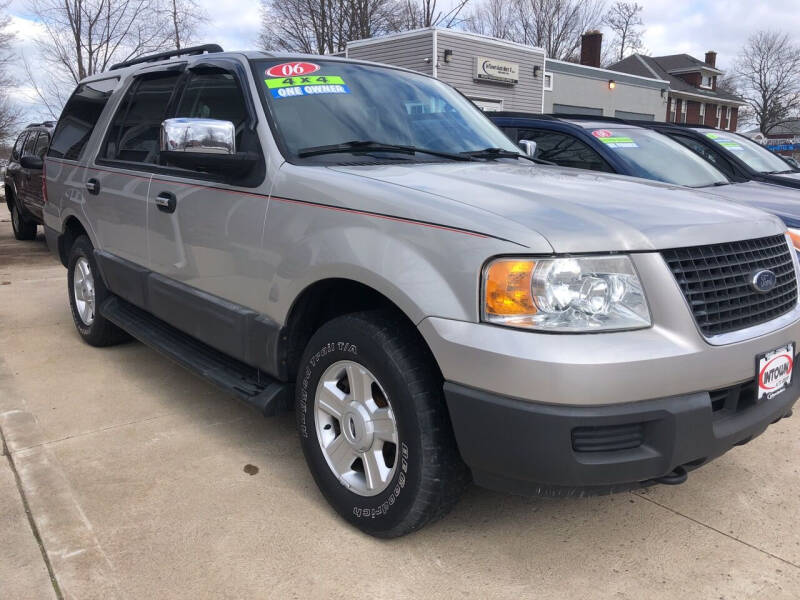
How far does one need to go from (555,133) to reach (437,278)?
4.32 m

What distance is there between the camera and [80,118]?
5137 millimetres

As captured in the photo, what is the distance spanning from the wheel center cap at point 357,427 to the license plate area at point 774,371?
1376 mm

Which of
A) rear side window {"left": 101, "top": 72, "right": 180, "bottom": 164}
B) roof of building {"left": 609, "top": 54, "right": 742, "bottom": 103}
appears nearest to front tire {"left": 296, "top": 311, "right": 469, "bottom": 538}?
rear side window {"left": 101, "top": 72, "right": 180, "bottom": 164}

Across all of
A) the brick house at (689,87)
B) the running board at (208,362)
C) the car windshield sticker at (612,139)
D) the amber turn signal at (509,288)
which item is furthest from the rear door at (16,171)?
the brick house at (689,87)

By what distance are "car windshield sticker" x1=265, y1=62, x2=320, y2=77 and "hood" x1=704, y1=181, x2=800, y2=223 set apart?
293 cm

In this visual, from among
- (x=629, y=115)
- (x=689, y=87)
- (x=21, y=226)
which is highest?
(x=689, y=87)

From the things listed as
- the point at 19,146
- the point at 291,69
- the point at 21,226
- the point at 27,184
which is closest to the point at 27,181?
the point at 27,184

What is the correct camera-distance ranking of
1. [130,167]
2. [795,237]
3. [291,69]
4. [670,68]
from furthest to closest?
[670,68] → [795,237] → [130,167] → [291,69]

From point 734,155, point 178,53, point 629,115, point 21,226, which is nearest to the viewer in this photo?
point 178,53

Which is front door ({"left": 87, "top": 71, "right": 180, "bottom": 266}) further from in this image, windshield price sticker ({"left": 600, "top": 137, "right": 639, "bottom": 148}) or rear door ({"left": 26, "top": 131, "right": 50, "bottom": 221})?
rear door ({"left": 26, "top": 131, "right": 50, "bottom": 221})

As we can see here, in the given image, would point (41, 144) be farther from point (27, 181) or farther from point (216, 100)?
point (216, 100)

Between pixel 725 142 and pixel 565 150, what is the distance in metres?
3.03

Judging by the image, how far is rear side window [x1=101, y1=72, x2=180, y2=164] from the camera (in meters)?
3.93

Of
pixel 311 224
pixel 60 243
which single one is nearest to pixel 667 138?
pixel 311 224
